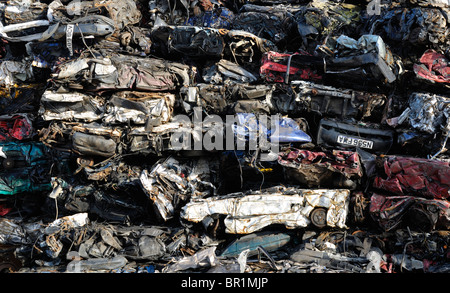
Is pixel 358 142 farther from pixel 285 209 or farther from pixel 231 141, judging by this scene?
pixel 231 141

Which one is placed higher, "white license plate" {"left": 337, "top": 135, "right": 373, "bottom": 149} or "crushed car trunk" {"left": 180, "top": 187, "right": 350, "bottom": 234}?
"white license plate" {"left": 337, "top": 135, "right": 373, "bottom": 149}

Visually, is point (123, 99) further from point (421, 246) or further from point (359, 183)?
point (421, 246)

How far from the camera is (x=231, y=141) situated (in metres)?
8.23

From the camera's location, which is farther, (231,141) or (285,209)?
(231,141)

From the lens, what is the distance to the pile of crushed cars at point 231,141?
726 cm

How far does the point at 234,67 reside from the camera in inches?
372

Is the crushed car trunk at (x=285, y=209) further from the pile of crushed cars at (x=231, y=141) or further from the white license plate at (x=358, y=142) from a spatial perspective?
the white license plate at (x=358, y=142)

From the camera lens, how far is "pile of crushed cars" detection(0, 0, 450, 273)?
7.26 m

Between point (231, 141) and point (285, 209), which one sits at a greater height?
point (231, 141)

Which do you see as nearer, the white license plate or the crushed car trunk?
the crushed car trunk

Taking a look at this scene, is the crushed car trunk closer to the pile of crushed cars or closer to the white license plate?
the pile of crushed cars

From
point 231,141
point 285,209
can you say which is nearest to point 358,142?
point 285,209

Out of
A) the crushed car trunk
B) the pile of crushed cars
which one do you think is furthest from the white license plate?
the crushed car trunk

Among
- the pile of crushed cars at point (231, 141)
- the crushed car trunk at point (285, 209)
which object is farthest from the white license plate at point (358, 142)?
the crushed car trunk at point (285, 209)
